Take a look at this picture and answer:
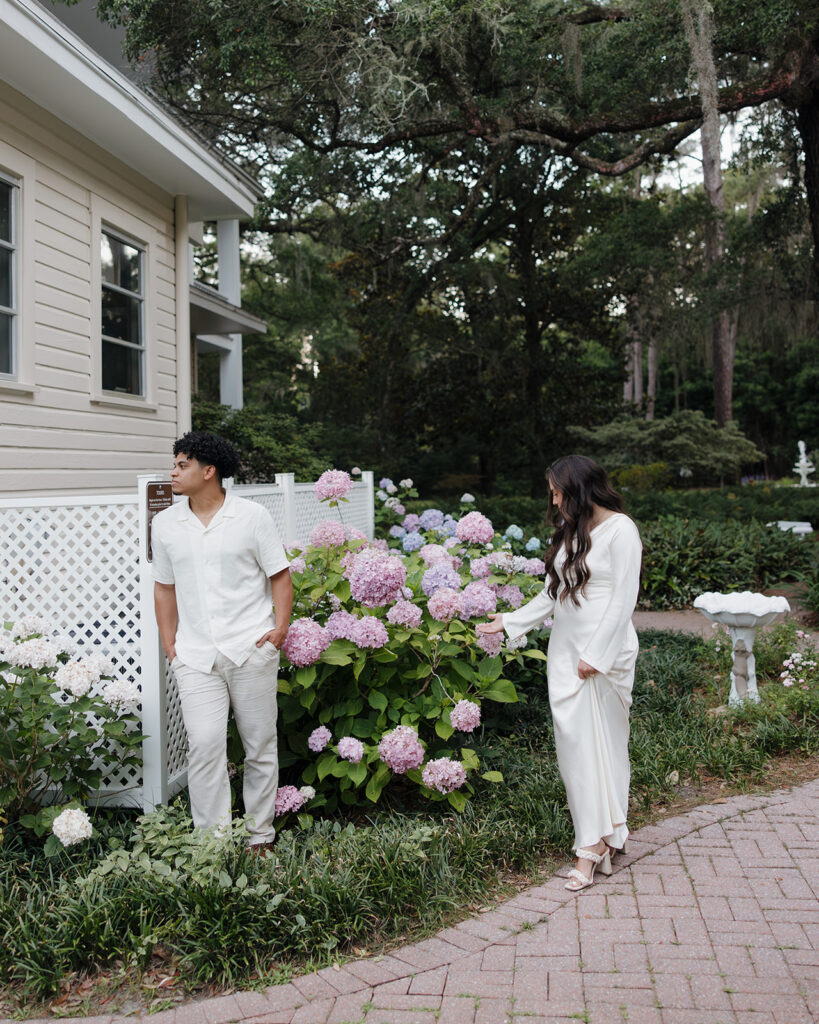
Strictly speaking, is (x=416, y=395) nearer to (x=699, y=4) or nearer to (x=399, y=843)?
(x=699, y=4)

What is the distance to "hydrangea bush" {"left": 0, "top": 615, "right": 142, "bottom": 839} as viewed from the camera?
341 centimetres

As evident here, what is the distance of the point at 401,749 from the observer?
3.43 metres

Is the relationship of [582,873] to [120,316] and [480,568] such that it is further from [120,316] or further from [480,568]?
[120,316]

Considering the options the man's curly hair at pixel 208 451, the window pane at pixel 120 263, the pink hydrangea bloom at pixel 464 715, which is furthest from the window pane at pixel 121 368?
the pink hydrangea bloom at pixel 464 715

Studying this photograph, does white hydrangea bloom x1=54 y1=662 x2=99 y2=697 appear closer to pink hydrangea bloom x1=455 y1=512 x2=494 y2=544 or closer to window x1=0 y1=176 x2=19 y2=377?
pink hydrangea bloom x1=455 y1=512 x2=494 y2=544

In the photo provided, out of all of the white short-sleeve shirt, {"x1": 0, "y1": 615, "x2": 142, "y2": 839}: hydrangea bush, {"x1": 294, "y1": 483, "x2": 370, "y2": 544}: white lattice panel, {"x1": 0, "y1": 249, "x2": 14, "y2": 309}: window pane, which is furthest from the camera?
{"x1": 294, "y1": 483, "x2": 370, "y2": 544}: white lattice panel

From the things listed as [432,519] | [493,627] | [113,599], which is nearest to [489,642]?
[493,627]

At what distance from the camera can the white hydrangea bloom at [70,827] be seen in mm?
3125

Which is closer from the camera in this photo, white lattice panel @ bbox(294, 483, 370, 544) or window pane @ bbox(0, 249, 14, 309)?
window pane @ bbox(0, 249, 14, 309)

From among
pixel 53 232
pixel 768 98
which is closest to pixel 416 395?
pixel 768 98

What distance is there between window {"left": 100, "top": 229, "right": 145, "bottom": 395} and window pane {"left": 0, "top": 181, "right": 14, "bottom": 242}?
3.56ft

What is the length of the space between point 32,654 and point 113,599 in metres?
0.54

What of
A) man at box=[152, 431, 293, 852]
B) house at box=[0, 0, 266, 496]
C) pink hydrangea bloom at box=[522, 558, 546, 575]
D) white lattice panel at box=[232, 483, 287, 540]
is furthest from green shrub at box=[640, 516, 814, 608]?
man at box=[152, 431, 293, 852]

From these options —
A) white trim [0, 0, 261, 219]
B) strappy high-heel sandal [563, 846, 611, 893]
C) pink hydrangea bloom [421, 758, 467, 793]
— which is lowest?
strappy high-heel sandal [563, 846, 611, 893]
